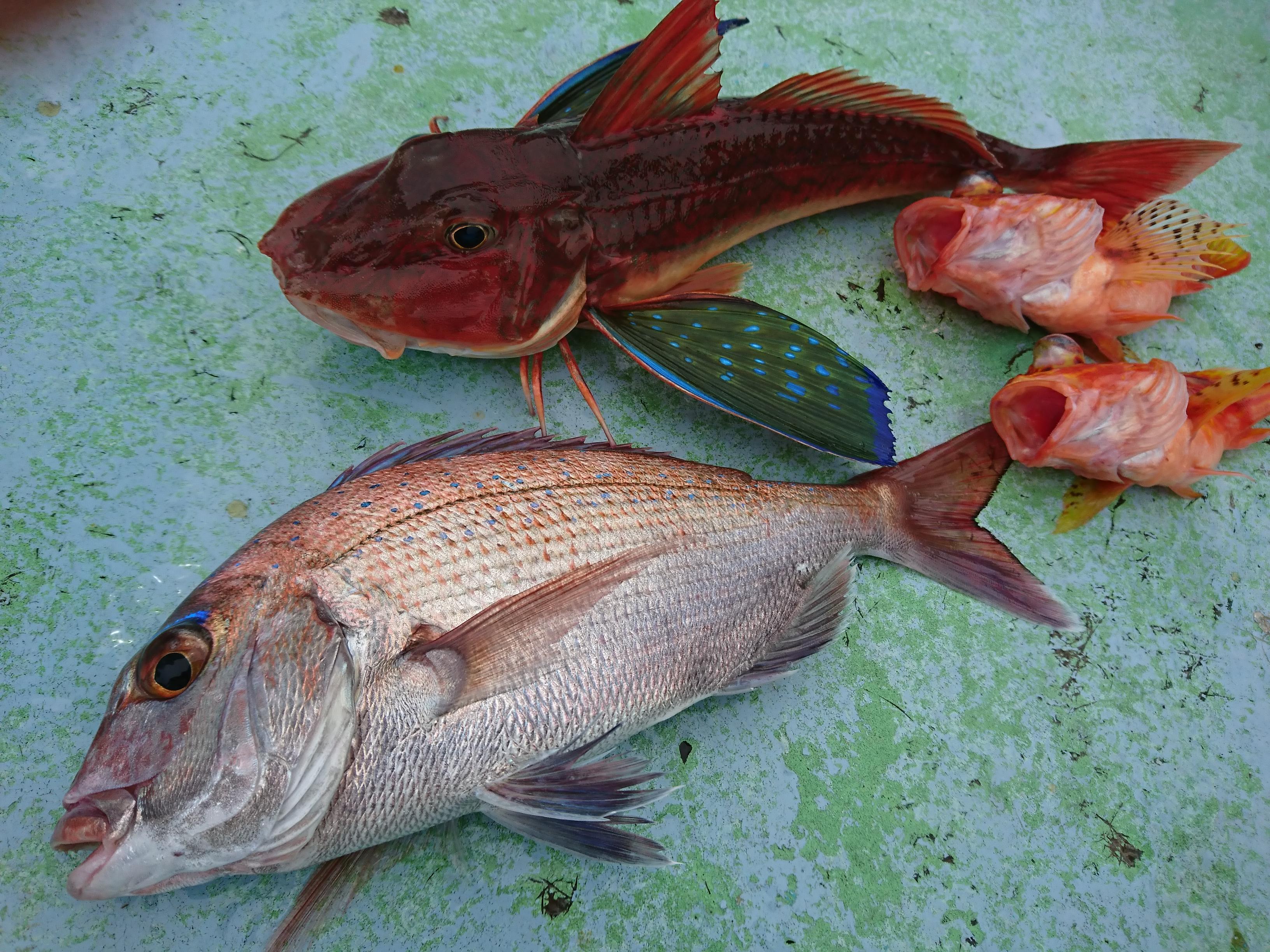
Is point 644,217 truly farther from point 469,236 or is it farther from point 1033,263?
point 1033,263

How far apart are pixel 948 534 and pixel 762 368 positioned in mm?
485

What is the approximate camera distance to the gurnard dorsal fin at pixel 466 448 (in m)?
1.23

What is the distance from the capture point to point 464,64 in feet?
5.92

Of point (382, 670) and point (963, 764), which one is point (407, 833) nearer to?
point (382, 670)

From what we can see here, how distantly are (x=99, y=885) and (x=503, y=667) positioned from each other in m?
0.53

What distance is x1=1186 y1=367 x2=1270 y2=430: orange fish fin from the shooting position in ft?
5.25

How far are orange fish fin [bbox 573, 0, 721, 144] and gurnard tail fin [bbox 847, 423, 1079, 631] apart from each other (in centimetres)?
81

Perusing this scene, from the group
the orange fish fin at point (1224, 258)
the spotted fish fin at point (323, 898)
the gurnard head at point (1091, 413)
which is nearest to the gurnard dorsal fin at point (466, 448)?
the spotted fish fin at point (323, 898)

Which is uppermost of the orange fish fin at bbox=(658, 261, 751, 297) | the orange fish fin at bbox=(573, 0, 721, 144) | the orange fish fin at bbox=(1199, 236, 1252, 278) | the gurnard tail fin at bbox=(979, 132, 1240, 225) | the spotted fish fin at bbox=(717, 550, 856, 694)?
the orange fish fin at bbox=(573, 0, 721, 144)

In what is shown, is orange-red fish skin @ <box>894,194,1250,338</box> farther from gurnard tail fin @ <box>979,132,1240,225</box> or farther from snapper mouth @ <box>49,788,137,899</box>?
snapper mouth @ <box>49,788,137,899</box>

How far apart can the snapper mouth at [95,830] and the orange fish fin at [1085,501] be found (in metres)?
→ 1.73

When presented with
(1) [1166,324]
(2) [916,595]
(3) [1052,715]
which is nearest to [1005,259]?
(1) [1166,324]

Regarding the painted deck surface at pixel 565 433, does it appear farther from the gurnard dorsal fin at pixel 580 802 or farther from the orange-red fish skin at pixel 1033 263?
the gurnard dorsal fin at pixel 580 802

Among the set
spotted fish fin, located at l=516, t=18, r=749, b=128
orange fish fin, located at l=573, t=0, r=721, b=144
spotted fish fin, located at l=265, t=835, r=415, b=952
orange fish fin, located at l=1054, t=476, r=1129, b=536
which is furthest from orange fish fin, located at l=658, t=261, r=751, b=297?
spotted fish fin, located at l=265, t=835, r=415, b=952
